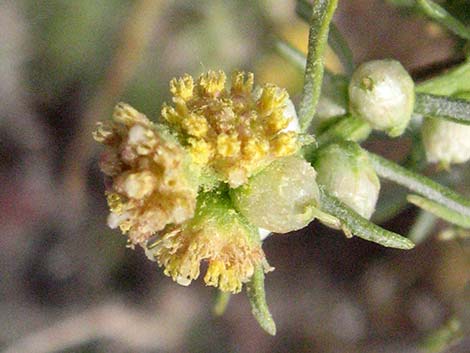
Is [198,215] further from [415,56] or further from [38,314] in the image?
[38,314]

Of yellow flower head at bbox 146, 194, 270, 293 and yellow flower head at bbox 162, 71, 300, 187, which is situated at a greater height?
yellow flower head at bbox 162, 71, 300, 187

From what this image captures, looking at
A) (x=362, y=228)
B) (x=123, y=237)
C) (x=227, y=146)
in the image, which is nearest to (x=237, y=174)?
(x=227, y=146)

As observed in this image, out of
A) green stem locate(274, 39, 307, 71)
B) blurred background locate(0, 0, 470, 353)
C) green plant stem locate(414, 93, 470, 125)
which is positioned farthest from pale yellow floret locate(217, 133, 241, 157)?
blurred background locate(0, 0, 470, 353)

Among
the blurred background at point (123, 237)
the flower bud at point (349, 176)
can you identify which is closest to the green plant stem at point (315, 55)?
the flower bud at point (349, 176)

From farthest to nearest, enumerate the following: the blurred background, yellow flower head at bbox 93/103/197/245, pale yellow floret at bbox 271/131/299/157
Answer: the blurred background
pale yellow floret at bbox 271/131/299/157
yellow flower head at bbox 93/103/197/245

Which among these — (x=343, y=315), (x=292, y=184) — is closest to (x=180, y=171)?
(x=292, y=184)

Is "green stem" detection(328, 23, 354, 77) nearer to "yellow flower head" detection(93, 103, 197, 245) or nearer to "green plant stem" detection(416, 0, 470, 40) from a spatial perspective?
"green plant stem" detection(416, 0, 470, 40)
